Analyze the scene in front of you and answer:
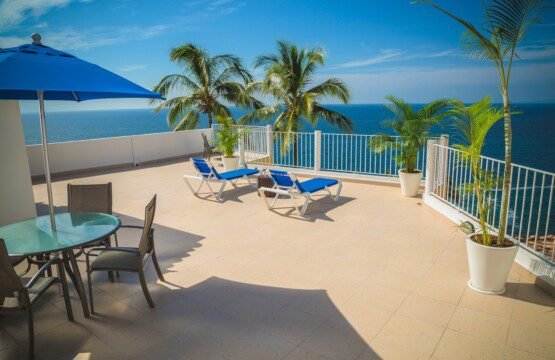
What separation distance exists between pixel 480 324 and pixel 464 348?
0.45m

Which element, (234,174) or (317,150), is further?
(317,150)

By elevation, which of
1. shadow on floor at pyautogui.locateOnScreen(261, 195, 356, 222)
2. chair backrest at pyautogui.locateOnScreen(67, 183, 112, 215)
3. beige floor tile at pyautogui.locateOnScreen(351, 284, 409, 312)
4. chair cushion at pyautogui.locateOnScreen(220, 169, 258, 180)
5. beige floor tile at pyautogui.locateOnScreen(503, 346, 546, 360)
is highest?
chair backrest at pyautogui.locateOnScreen(67, 183, 112, 215)

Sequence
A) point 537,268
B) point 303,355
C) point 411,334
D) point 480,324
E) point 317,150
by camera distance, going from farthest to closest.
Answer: point 317,150
point 537,268
point 480,324
point 411,334
point 303,355

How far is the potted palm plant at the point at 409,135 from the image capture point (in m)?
7.49

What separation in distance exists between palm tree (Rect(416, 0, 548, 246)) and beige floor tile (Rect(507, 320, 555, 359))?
91 centimetres

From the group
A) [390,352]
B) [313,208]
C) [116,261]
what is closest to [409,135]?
[313,208]

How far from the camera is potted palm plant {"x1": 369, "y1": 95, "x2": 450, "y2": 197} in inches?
295

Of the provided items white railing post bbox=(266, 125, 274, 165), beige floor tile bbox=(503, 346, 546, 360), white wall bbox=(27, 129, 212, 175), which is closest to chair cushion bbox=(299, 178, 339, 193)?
beige floor tile bbox=(503, 346, 546, 360)

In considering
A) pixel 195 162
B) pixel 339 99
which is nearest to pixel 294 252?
pixel 195 162

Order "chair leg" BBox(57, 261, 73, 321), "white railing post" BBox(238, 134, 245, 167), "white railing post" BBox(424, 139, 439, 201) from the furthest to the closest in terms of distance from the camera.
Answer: "white railing post" BBox(238, 134, 245, 167) < "white railing post" BBox(424, 139, 439, 201) < "chair leg" BBox(57, 261, 73, 321)

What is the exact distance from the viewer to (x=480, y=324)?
3.20m

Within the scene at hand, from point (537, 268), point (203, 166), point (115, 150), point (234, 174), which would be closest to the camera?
point (537, 268)

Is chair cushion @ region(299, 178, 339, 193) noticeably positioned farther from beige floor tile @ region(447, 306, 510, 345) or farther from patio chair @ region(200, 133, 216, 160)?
patio chair @ region(200, 133, 216, 160)

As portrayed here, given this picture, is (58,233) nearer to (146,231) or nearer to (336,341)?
(146,231)
